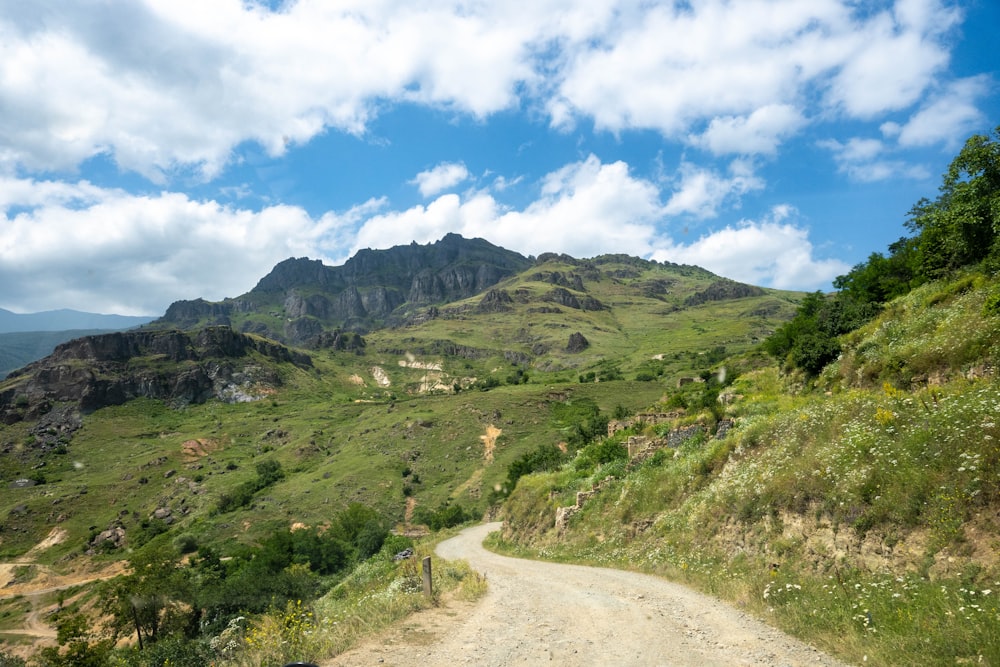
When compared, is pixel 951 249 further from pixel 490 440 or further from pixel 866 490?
pixel 490 440

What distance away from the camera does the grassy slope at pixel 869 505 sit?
8.48 meters

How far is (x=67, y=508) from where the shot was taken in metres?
124

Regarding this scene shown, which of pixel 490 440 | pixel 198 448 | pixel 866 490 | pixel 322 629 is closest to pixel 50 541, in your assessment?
pixel 198 448

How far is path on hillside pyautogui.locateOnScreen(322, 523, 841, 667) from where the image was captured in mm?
8984

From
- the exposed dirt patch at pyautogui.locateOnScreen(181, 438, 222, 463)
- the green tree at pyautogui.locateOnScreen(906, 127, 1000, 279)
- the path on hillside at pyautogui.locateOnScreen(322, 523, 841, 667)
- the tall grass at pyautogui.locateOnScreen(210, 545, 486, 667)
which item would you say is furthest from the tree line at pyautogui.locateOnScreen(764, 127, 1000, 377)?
the exposed dirt patch at pyautogui.locateOnScreen(181, 438, 222, 463)

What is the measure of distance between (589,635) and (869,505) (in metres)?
7.47

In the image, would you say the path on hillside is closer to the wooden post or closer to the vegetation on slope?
the wooden post

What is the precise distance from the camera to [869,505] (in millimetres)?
11797

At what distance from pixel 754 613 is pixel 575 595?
207 inches

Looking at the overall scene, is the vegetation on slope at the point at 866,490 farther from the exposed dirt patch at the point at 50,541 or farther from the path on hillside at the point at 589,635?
the exposed dirt patch at the point at 50,541

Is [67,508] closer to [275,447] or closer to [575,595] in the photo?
[275,447]

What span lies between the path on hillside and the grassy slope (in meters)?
1.01

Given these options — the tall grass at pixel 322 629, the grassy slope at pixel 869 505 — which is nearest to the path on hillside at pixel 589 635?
the tall grass at pixel 322 629

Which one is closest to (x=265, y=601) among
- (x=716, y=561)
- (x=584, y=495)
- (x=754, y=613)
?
(x=584, y=495)
